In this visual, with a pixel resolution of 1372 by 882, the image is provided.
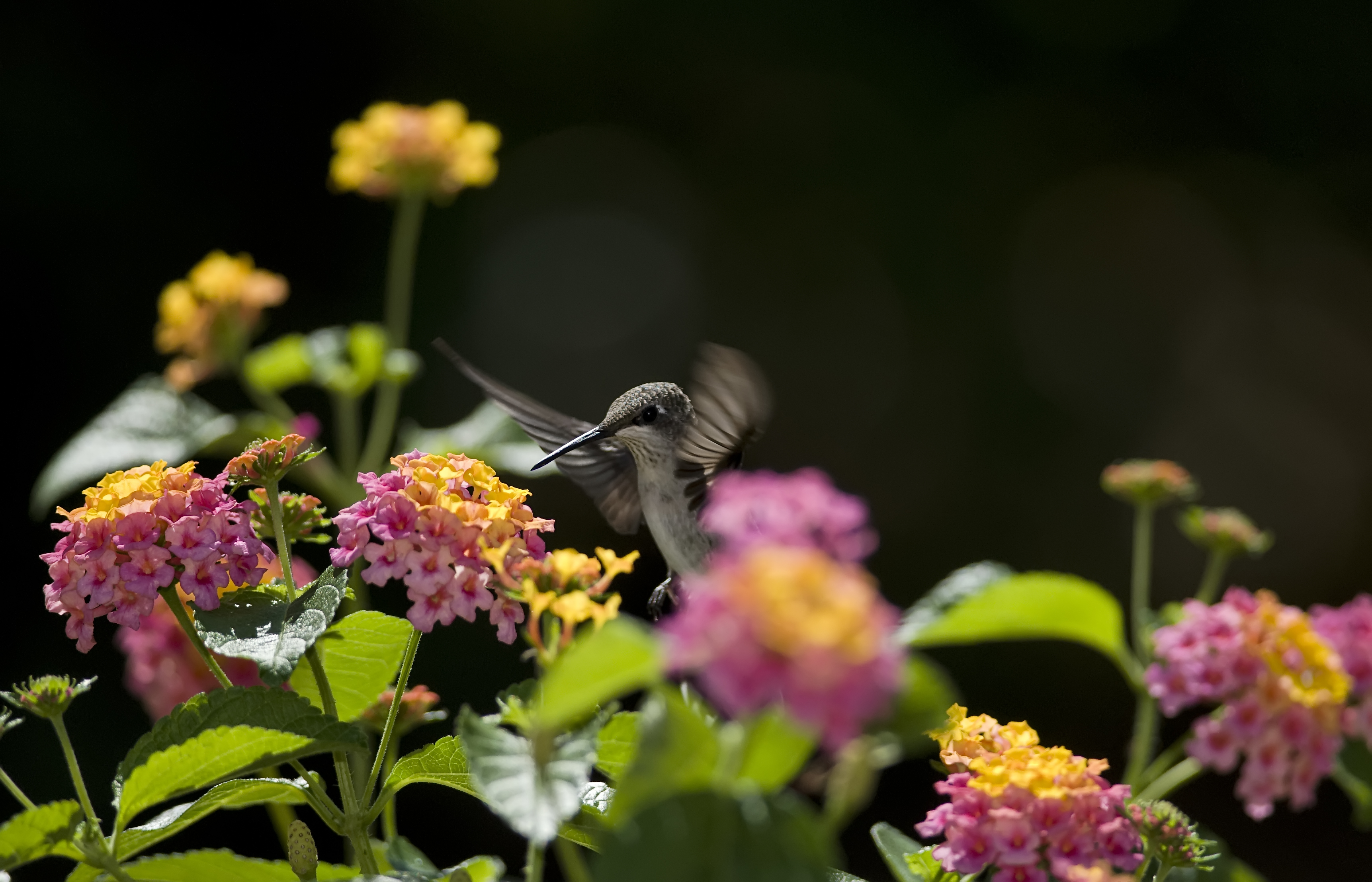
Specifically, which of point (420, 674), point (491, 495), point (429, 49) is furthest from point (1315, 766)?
point (429, 49)

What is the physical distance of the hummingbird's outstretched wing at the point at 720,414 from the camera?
1037 mm

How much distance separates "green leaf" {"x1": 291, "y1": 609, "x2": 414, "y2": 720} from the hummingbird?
267 mm

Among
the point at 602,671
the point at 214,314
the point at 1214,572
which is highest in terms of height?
the point at 602,671

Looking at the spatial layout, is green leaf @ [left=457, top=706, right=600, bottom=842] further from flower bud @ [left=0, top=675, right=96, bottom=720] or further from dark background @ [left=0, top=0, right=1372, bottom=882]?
dark background @ [left=0, top=0, right=1372, bottom=882]

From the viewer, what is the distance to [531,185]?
369 centimetres

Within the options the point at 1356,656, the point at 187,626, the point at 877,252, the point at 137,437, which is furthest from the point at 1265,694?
the point at 877,252

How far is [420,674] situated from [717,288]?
1.48 metres

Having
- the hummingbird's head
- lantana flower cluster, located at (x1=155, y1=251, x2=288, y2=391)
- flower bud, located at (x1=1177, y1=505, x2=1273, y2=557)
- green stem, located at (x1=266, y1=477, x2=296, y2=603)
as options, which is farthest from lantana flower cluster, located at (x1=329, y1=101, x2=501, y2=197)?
flower bud, located at (x1=1177, y1=505, x2=1273, y2=557)

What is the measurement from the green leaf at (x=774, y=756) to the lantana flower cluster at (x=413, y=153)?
1540mm

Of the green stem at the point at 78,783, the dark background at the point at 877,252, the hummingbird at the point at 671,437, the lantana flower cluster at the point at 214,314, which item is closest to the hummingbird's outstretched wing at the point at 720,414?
the hummingbird at the point at 671,437

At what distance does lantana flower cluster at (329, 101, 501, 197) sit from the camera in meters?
1.92

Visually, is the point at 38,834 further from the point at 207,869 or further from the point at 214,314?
the point at 214,314

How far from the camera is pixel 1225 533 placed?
967 millimetres

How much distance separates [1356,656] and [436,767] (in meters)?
0.51
